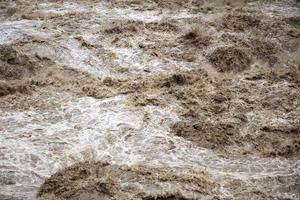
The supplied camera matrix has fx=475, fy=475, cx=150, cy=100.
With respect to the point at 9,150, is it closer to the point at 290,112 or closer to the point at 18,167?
the point at 18,167

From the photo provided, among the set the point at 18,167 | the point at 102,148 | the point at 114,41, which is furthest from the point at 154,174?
the point at 114,41

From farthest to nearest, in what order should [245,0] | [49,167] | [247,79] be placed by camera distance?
[245,0]
[247,79]
[49,167]

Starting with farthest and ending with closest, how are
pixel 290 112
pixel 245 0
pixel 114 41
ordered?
pixel 245 0 → pixel 114 41 → pixel 290 112

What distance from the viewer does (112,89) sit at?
11.4 m

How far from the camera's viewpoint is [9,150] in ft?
Result: 29.9

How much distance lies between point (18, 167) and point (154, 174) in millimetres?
2489

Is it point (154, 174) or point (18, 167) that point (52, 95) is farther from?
point (154, 174)

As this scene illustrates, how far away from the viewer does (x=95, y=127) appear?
391 inches

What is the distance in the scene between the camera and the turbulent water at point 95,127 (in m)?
8.59

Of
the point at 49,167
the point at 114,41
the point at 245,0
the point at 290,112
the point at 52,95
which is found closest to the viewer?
the point at 49,167

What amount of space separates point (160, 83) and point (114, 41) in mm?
3174

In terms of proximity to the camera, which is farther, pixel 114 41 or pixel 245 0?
pixel 245 0

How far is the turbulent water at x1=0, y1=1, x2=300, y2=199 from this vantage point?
8.59 meters

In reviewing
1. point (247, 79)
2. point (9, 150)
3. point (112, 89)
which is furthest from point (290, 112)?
point (9, 150)
